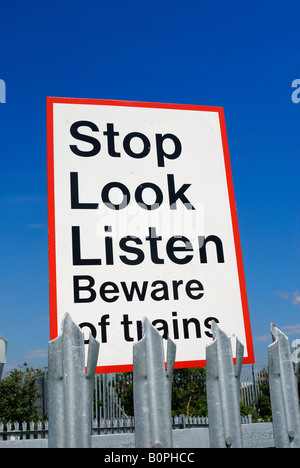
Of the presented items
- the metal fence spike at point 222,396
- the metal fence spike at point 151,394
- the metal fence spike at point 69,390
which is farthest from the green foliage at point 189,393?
the metal fence spike at point 69,390

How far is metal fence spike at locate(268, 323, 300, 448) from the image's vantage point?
2.20m

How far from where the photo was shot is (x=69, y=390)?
1817 mm

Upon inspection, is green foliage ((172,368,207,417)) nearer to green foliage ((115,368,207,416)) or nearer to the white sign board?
green foliage ((115,368,207,416))

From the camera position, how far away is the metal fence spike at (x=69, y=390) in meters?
1.78

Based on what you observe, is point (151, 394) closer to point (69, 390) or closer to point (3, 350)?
point (69, 390)

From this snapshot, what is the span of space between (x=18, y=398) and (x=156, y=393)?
15.3 meters

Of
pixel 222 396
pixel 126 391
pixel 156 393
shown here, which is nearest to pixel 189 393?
pixel 126 391

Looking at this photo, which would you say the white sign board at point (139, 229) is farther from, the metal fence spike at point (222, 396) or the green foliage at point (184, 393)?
the green foliage at point (184, 393)

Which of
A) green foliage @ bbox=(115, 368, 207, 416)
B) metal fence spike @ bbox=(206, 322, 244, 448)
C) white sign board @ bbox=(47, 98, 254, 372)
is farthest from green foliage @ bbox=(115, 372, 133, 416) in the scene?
metal fence spike @ bbox=(206, 322, 244, 448)

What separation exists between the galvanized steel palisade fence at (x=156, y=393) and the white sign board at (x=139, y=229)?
535 mm

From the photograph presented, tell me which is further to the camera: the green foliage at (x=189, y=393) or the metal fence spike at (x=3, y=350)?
the green foliage at (x=189, y=393)

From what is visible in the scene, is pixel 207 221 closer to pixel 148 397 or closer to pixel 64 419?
pixel 148 397

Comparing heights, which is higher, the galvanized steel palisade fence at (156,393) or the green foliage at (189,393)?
the green foliage at (189,393)
